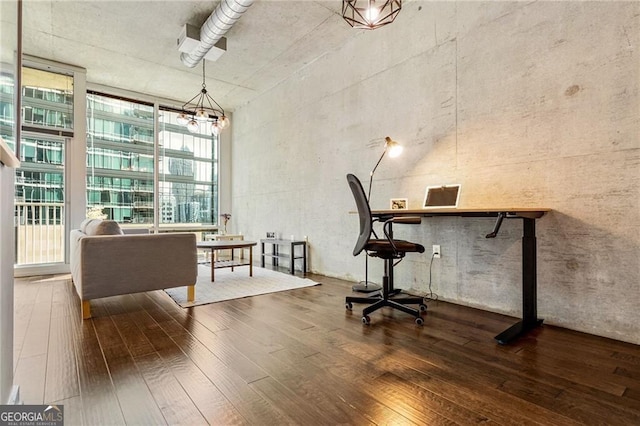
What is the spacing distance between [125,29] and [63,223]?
3023mm

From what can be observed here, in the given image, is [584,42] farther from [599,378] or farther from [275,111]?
[275,111]

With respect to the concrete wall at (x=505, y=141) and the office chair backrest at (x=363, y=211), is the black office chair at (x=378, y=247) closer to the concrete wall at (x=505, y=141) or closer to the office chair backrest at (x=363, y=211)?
the office chair backrest at (x=363, y=211)

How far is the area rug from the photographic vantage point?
325 cm

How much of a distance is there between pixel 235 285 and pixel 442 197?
2.47m

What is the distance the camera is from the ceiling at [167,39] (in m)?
3.46

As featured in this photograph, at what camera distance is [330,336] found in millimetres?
2205

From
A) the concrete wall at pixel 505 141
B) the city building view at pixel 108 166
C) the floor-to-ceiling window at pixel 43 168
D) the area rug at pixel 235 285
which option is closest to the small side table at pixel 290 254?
the area rug at pixel 235 285

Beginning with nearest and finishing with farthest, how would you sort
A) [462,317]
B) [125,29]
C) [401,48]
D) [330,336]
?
1. [330,336]
2. [462,317]
3. [401,48]
4. [125,29]

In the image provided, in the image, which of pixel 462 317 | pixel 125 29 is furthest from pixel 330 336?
pixel 125 29

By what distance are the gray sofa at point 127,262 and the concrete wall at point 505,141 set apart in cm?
197

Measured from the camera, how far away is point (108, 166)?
5570 millimetres

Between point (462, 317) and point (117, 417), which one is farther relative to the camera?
point (462, 317)

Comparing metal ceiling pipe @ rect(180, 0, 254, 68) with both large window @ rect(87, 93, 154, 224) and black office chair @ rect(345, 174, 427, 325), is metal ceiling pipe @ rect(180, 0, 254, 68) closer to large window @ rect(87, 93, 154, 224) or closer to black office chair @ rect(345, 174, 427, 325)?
black office chair @ rect(345, 174, 427, 325)

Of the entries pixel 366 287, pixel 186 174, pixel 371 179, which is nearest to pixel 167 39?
pixel 186 174
